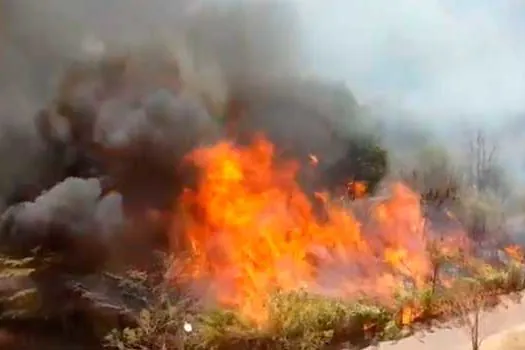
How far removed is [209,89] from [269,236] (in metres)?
0.51

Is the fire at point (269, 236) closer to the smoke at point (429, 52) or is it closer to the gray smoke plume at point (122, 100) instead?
the gray smoke plume at point (122, 100)

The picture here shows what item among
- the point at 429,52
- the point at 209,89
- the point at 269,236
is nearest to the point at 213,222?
the point at 269,236

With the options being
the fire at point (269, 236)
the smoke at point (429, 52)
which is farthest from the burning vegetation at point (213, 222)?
the smoke at point (429, 52)

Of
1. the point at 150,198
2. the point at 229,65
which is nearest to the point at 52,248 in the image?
the point at 150,198

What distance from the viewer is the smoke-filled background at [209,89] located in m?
2.30

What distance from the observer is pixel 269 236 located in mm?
2471

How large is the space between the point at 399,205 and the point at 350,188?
0.21 m

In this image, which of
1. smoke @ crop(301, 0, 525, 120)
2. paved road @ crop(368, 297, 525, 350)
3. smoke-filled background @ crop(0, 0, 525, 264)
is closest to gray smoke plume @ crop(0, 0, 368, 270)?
smoke-filled background @ crop(0, 0, 525, 264)

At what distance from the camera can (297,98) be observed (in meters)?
2.50

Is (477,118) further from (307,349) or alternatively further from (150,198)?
(150,198)

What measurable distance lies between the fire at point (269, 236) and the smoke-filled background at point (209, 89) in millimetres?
77

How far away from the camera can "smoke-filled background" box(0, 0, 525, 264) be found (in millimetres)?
2301

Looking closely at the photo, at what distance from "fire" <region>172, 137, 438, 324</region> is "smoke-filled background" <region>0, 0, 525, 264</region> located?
77mm

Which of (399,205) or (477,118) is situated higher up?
(477,118)
